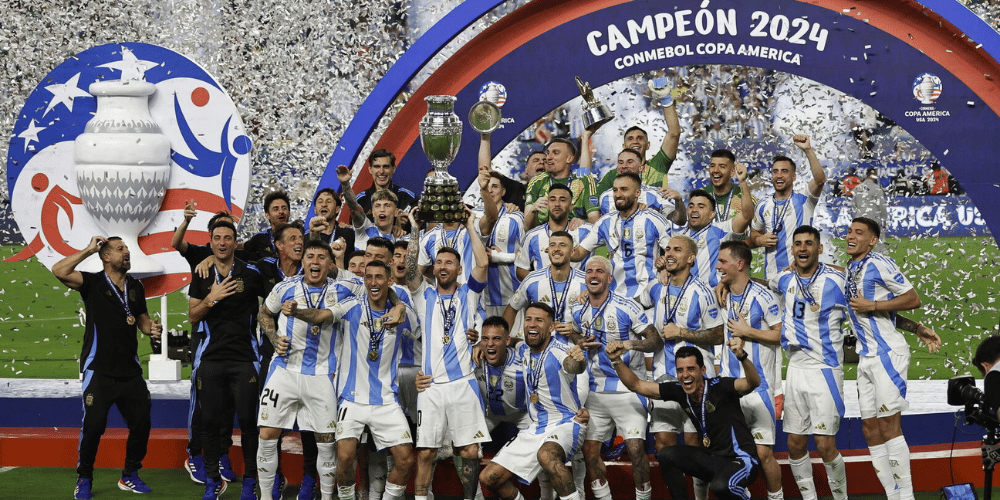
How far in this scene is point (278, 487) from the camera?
743 centimetres

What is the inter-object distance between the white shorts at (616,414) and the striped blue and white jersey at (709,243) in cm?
127

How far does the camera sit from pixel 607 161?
22234 mm

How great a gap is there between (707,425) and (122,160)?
480 cm

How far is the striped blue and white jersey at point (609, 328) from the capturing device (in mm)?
6891

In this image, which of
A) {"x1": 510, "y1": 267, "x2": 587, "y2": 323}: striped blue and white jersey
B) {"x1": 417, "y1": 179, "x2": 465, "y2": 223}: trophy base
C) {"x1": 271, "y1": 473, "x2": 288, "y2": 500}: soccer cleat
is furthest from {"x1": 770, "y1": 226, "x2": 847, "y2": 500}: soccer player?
{"x1": 271, "y1": 473, "x2": 288, "y2": 500}: soccer cleat

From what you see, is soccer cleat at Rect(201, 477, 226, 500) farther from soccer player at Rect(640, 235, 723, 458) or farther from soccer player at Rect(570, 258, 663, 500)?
soccer player at Rect(640, 235, 723, 458)

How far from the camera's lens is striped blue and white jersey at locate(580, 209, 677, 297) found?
7.81m

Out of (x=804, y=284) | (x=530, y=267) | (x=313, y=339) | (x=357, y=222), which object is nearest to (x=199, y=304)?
(x=313, y=339)

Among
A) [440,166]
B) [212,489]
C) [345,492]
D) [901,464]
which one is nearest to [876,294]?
[901,464]

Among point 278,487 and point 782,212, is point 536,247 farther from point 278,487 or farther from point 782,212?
point 278,487

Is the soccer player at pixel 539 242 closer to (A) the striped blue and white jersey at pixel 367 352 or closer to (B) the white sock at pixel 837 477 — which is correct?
(A) the striped blue and white jersey at pixel 367 352

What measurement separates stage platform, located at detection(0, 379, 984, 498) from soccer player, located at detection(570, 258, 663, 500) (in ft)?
1.51

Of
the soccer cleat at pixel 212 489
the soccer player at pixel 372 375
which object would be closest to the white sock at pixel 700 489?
the soccer player at pixel 372 375

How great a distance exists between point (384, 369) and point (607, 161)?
15.7 meters
